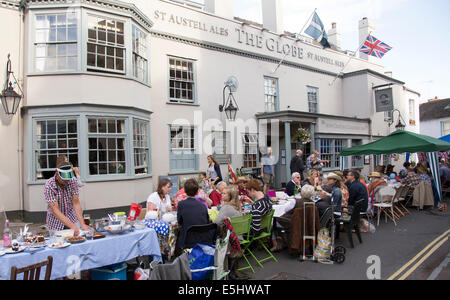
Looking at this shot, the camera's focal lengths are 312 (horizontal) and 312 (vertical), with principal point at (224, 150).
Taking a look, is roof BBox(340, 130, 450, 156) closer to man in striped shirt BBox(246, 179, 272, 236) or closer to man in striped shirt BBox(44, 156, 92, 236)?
man in striped shirt BBox(246, 179, 272, 236)

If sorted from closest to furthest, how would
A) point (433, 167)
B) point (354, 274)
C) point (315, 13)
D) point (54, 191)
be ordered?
1. point (54, 191)
2. point (354, 274)
3. point (433, 167)
4. point (315, 13)

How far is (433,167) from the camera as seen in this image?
37.9ft

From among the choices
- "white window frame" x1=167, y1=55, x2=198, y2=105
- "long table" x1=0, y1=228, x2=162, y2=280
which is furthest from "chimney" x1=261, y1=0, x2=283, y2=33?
"long table" x1=0, y1=228, x2=162, y2=280

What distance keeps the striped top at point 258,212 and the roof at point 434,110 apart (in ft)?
119

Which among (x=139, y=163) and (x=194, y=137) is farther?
(x=194, y=137)

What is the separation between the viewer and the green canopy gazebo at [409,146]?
10273mm

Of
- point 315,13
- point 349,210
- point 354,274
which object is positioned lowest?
point 354,274

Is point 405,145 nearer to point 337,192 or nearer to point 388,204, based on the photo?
point 388,204

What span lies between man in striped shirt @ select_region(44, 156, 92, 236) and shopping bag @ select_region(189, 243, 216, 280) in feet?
5.56

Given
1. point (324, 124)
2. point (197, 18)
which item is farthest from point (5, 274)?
point (324, 124)

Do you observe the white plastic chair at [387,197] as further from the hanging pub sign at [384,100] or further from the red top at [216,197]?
the hanging pub sign at [384,100]

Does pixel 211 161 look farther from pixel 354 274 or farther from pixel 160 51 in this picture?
pixel 354 274

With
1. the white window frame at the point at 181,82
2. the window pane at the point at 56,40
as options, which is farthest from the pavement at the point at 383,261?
the white window frame at the point at 181,82

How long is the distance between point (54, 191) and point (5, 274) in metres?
1.39
